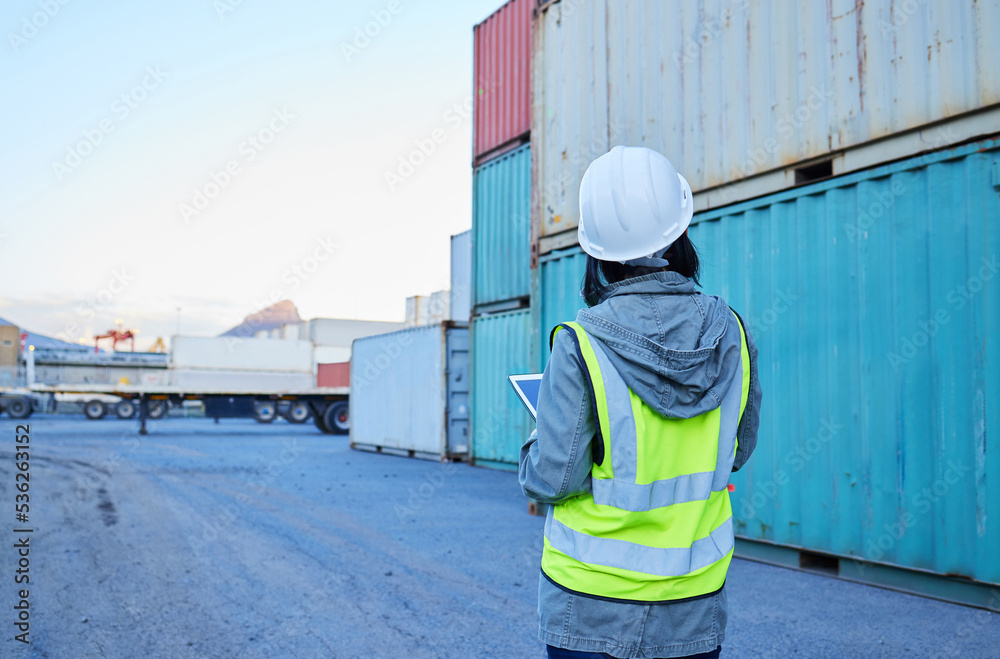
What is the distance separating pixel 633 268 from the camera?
151 cm

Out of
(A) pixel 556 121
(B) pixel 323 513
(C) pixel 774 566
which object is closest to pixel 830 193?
(C) pixel 774 566

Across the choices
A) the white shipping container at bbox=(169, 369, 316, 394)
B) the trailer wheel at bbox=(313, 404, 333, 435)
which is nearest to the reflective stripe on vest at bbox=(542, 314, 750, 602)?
the trailer wheel at bbox=(313, 404, 333, 435)

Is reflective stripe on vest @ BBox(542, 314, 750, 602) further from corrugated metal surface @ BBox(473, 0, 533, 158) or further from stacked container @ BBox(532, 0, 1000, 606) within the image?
corrugated metal surface @ BBox(473, 0, 533, 158)

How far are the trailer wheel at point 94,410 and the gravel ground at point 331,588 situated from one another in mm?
22600

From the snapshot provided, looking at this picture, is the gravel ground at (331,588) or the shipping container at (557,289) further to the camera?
the shipping container at (557,289)

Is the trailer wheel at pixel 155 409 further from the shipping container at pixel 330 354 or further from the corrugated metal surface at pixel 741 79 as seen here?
the corrugated metal surface at pixel 741 79

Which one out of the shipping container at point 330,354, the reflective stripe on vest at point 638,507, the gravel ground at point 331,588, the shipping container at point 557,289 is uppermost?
the shipping container at point 330,354

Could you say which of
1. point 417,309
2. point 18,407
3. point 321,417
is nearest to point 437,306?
point 417,309

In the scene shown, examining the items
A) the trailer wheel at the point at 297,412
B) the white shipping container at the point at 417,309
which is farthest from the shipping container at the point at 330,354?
the trailer wheel at the point at 297,412

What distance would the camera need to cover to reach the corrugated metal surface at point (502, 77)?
38.4ft

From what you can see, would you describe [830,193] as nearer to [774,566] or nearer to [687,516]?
[774,566]

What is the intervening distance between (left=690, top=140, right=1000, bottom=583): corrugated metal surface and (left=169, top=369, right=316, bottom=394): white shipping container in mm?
31380

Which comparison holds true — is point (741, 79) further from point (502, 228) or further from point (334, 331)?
Answer: point (334, 331)

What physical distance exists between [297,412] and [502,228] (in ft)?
49.8
